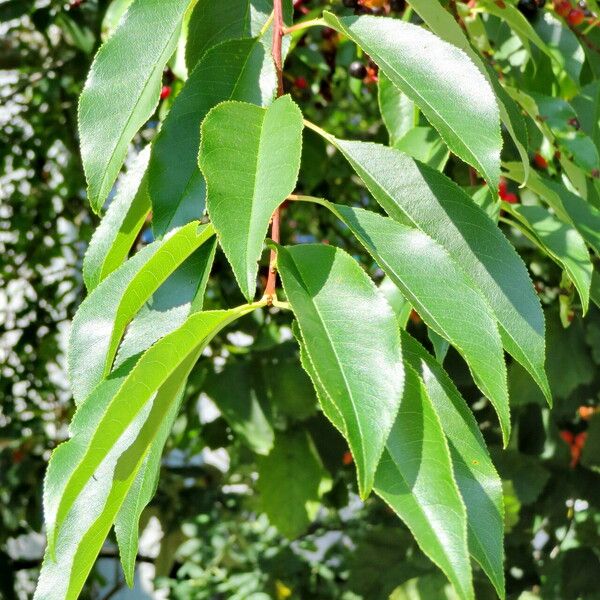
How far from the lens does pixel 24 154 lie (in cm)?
282

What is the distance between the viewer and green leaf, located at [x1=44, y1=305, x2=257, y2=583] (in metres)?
0.55

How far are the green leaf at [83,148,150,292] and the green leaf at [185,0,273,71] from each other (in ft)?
0.46

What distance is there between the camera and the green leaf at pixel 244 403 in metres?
1.59

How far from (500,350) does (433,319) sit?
0.04 m

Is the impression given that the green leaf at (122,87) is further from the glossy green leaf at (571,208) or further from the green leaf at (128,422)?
the glossy green leaf at (571,208)

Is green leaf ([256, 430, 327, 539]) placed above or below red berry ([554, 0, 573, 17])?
below

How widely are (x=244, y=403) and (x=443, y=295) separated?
103 centimetres

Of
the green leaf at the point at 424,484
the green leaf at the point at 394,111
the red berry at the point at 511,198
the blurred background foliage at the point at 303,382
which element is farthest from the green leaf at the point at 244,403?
the green leaf at the point at 424,484

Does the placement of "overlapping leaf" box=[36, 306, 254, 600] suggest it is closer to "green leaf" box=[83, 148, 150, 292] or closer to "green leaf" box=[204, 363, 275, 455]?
"green leaf" box=[83, 148, 150, 292]

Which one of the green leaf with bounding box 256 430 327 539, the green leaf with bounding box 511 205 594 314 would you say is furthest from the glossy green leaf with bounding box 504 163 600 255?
the green leaf with bounding box 256 430 327 539

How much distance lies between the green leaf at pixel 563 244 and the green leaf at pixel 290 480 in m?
0.83

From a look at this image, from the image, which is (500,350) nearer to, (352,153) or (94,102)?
(352,153)

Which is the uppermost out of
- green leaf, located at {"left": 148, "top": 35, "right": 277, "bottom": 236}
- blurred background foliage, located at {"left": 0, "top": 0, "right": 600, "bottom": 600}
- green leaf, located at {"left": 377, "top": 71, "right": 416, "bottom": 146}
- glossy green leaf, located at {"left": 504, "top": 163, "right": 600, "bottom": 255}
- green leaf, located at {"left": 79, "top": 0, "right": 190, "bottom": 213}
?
green leaf, located at {"left": 79, "top": 0, "right": 190, "bottom": 213}

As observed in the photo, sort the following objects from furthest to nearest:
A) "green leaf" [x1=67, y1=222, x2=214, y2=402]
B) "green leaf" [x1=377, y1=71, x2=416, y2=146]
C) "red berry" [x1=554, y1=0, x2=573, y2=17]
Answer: "red berry" [x1=554, y1=0, x2=573, y2=17], "green leaf" [x1=377, y1=71, x2=416, y2=146], "green leaf" [x1=67, y1=222, x2=214, y2=402]
